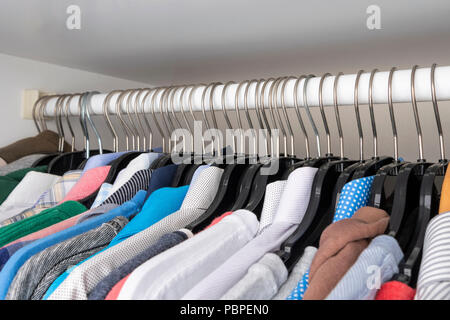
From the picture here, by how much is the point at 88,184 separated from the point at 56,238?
304 millimetres

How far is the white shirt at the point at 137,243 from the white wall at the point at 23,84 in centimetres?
78

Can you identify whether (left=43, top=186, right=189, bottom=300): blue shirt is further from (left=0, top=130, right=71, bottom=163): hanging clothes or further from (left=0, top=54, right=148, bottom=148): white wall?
(left=0, top=54, right=148, bottom=148): white wall

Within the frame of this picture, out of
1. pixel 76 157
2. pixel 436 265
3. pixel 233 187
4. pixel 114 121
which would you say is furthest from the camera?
pixel 114 121

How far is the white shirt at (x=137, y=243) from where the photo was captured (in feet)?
1.89

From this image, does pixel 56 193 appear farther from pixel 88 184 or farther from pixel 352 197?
pixel 352 197

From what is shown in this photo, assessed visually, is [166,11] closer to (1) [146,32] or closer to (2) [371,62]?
(1) [146,32]

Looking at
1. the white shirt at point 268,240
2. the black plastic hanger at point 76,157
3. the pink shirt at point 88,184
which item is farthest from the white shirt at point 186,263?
the black plastic hanger at point 76,157

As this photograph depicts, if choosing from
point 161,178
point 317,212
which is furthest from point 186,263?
point 161,178

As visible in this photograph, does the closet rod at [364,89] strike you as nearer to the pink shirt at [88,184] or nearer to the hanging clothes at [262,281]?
the pink shirt at [88,184]

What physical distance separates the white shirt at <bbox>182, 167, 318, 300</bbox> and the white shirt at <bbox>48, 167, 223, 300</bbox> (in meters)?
0.13

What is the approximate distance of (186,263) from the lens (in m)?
0.57
